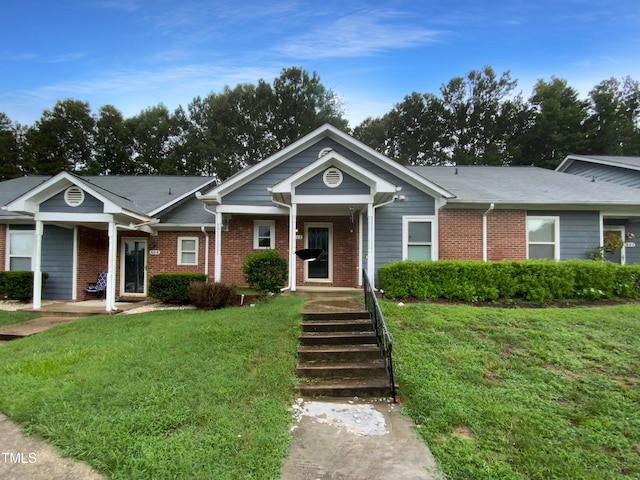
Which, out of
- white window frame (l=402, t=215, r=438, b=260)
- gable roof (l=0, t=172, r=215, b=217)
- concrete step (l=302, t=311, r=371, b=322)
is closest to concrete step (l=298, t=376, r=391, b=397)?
concrete step (l=302, t=311, r=371, b=322)

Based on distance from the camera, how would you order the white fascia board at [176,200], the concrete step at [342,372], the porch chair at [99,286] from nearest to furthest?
the concrete step at [342,372] < the white fascia board at [176,200] < the porch chair at [99,286]

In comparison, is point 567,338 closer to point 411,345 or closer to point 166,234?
point 411,345

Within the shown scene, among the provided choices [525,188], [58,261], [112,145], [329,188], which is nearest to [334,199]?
[329,188]

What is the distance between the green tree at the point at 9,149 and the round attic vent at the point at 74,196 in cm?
2525

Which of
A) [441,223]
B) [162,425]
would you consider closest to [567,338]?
[441,223]

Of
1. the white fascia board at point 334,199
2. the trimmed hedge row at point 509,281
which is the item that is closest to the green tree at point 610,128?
the trimmed hedge row at point 509,281

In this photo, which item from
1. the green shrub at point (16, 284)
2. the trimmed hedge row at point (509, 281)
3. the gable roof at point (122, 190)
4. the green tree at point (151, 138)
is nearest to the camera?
the trimmed hedge row at point (509, 281)

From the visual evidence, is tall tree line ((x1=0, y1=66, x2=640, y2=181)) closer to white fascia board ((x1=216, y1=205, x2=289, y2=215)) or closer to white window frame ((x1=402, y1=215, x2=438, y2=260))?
white fascia board ((x1=216, y1=205, x2=289, y2=215))

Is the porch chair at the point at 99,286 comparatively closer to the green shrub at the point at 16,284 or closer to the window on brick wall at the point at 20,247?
the green shrub at the point at 16,284

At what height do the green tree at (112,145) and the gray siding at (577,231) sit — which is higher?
the green tree at (112,145)

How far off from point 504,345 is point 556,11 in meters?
10.6

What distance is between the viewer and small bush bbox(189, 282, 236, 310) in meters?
8.59

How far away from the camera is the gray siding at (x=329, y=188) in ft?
28.7

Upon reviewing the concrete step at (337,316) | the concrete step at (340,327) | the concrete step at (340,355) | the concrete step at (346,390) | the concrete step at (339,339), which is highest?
the concrete step at (337,316)
